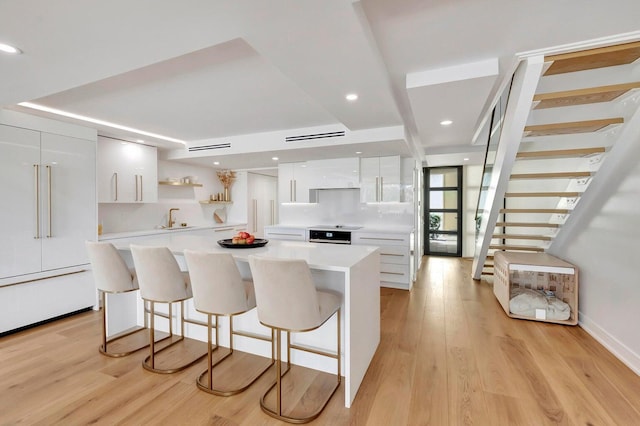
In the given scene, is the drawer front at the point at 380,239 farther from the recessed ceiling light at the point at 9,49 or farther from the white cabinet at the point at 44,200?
the recessed ceiling light at the point at 9,49

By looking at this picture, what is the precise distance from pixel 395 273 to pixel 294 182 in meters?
2.48

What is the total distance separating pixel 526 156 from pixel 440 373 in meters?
2.17

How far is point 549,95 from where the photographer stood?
88.0 inches

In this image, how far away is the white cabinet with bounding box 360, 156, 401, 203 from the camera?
4.85m

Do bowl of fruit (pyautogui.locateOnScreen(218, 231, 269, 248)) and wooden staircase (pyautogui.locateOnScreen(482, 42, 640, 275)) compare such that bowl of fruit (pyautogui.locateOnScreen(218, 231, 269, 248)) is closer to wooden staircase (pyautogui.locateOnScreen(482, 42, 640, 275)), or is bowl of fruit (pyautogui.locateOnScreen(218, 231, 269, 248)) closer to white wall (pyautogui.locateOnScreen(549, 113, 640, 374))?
wooden staircase (pyautogui.locateOnScreen(482, 42, 640, 275))

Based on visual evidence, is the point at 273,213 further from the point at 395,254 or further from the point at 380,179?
the point at 395,254

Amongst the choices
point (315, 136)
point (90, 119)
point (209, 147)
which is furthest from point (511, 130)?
point (90, 119)

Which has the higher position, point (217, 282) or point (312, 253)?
point (312, 253)

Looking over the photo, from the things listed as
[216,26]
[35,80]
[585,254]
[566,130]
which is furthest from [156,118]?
[585,254]

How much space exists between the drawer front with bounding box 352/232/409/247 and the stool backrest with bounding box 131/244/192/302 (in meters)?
2.97

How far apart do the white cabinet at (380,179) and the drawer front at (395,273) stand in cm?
110

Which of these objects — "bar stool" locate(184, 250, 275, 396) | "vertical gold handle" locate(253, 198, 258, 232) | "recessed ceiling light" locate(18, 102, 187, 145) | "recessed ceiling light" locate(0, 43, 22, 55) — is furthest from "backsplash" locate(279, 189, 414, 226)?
"recessed ceiling light" locate(0, 43, 22, 55)

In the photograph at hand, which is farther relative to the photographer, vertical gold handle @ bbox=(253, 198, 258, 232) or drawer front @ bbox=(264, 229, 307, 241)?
vertical gold handle @ bbox=(253, 198, 258, 232)

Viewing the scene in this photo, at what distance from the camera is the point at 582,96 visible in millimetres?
2240
